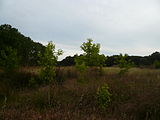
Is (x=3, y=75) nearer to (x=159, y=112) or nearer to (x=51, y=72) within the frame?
(x=51, y=72)

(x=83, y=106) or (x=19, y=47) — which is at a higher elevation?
(x=19, y=47)

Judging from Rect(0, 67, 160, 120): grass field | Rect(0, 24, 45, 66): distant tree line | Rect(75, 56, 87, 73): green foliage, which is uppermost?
Rect(0, 24, 45, 66): distant tree line

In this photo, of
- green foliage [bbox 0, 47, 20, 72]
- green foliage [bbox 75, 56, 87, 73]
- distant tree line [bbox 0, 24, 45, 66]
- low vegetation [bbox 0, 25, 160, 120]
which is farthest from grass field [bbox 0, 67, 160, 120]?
distant tree line [bbox 0, 24, 45, 66]

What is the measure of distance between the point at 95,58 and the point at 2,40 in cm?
1293

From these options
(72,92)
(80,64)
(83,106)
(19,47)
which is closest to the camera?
(83,106)

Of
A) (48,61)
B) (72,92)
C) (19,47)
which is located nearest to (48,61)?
(48,61)

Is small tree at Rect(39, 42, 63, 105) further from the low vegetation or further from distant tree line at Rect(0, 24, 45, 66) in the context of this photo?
distant tree line at Rect(0, 24, 45, 66)

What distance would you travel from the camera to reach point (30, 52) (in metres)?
26.7

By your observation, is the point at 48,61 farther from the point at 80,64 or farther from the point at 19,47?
the point at 19,47

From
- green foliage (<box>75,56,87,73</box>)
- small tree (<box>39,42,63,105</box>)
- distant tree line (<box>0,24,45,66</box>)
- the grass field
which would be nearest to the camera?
the grass field

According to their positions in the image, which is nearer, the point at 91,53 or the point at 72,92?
the point at 72,92

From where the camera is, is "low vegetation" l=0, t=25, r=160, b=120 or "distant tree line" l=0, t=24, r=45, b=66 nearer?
"low vegetation" l=0, t=25, r=160, b=120

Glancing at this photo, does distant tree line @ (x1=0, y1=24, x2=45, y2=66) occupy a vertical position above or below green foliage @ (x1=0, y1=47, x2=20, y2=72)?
above

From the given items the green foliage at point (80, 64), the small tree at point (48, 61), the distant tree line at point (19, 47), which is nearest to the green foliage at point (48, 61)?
the small tree at point (48, 61)
